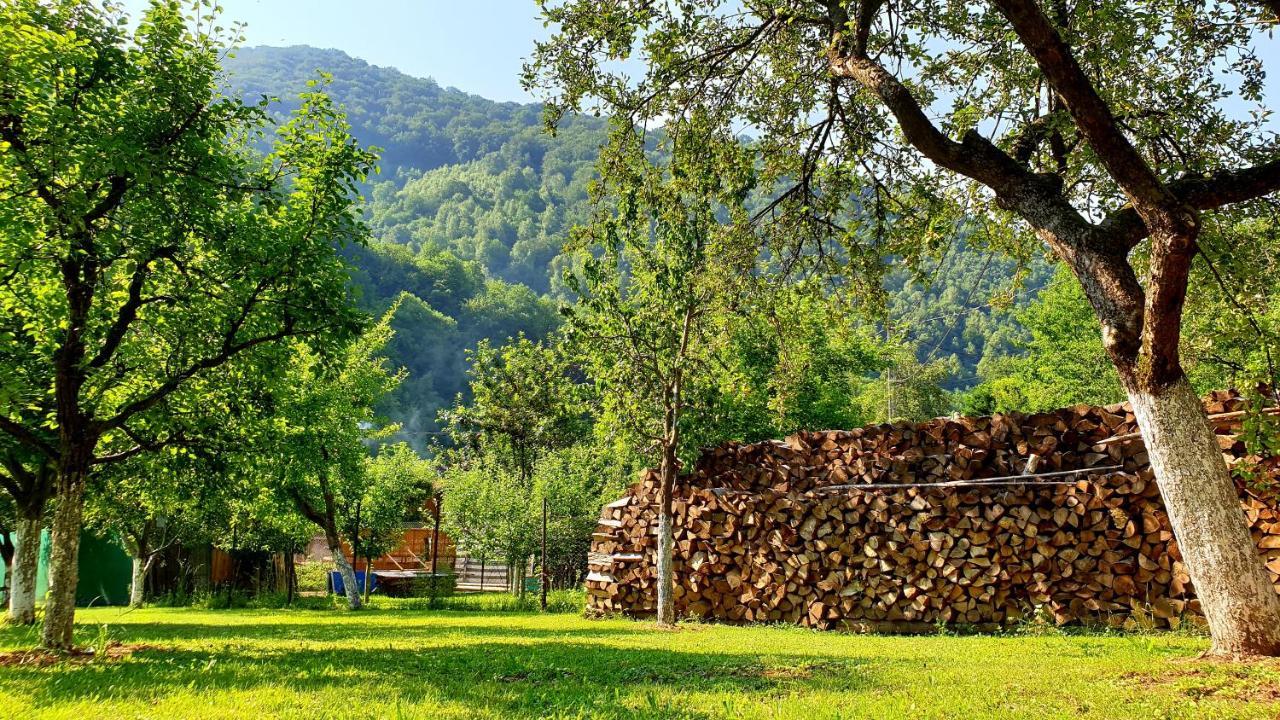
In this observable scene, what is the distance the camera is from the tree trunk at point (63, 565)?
712 centimetres

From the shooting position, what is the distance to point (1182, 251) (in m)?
5.39

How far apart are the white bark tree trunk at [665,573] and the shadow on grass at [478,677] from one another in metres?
5.20

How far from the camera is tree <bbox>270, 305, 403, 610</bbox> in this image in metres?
16.7

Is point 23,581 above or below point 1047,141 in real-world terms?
below

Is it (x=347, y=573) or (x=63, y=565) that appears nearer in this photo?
(x=63, y=565)

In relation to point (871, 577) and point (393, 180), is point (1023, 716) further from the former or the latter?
point (393, 180)

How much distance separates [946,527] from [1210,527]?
19.1ft

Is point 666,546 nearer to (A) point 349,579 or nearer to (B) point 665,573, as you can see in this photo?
(B) point 665,573

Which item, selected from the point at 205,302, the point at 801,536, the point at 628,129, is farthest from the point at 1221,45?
the point at 205,302

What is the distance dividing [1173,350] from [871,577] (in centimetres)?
696

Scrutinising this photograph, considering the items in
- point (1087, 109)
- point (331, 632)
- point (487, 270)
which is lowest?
point (331, 632)

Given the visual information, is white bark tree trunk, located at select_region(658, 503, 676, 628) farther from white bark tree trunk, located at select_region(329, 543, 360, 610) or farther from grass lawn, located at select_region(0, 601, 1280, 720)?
white bark tree trunk, located at select_region(329, 543, 360, 610)

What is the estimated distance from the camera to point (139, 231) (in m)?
7.29

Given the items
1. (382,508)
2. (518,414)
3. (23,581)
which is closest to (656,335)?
(23,581)
